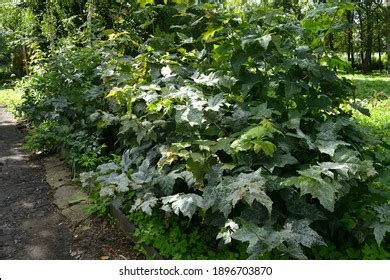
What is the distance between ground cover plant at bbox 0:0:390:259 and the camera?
2.24 meters

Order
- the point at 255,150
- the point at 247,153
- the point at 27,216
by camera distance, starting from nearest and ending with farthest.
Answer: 1. the point at 255,150
2. the point at 247,153
3. the point at 27,216

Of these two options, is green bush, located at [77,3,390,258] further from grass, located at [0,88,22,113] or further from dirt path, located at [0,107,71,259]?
grass, located at [0,88,22,113]

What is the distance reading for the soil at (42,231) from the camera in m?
3.02

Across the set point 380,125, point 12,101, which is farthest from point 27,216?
point 12,101

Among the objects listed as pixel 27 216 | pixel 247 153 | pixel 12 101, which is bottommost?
pixel 12 101

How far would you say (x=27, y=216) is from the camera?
369cm

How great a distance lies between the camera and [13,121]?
836cm

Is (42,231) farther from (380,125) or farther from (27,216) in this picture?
(380,125)

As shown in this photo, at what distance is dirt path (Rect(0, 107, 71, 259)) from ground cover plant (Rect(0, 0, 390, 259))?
0.49 metres

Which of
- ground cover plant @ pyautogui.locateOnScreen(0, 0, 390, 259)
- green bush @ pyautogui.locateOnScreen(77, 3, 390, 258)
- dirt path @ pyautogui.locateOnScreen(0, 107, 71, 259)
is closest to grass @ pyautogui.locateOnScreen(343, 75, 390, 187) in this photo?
ground cover plant @ pyautogui.locateOnScreen(0, 0, 390, 259)

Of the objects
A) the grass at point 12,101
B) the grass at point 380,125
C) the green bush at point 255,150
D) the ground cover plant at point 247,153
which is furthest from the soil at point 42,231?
the grass at point 12,101

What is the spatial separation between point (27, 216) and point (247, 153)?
227 centimetres

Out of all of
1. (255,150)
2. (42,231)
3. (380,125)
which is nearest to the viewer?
(255,150)

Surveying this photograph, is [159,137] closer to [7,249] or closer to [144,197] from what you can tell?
[144,197]
